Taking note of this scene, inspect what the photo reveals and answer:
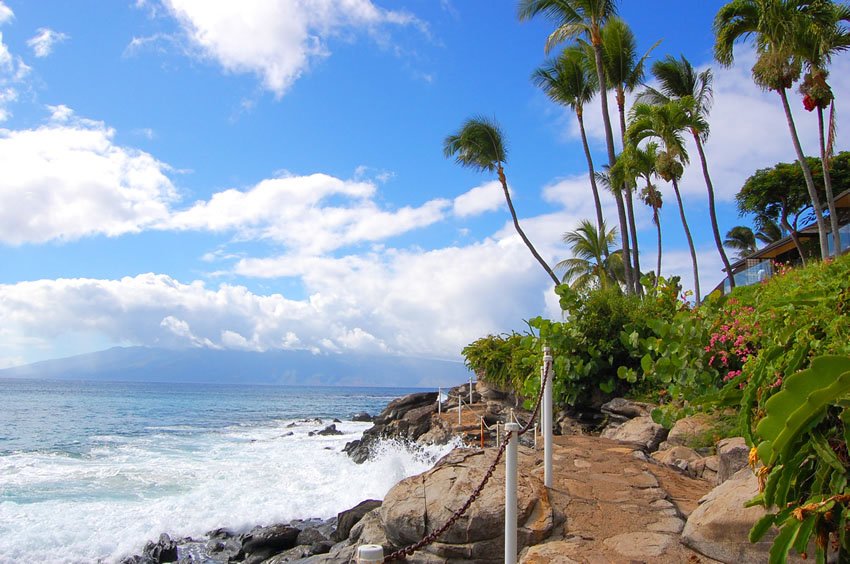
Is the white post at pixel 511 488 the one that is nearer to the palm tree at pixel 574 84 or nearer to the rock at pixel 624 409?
the rock at pixel 624 409

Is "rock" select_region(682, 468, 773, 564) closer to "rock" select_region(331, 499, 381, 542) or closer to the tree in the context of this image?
"rock" select_region(331, 499, 381, 542)

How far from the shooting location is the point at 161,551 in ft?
32.8

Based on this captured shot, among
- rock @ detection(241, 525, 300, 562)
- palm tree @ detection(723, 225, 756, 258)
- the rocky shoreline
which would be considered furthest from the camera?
palm tree @ detection(723, 225, 756, 258)

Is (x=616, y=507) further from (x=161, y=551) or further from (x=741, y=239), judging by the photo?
(x=741, y=239)

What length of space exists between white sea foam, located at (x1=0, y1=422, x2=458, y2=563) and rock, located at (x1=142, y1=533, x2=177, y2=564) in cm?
50

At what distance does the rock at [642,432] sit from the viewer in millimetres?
9141

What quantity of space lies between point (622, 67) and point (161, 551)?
19.7 meters

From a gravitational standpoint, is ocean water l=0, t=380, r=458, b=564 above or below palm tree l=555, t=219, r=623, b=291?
below

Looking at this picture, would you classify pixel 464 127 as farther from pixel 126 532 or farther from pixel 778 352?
pixel 778 352

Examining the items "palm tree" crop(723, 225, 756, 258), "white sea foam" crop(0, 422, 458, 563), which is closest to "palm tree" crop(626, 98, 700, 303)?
"white sea foam" crop(0, 422, 458, 563)

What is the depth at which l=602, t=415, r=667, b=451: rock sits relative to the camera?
9.14 metres

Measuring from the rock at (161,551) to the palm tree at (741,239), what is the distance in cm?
4733

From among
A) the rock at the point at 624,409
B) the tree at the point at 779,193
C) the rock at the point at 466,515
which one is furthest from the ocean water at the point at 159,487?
the tree at the point at 779,193

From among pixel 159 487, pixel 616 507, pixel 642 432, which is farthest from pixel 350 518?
pixel 159 487
